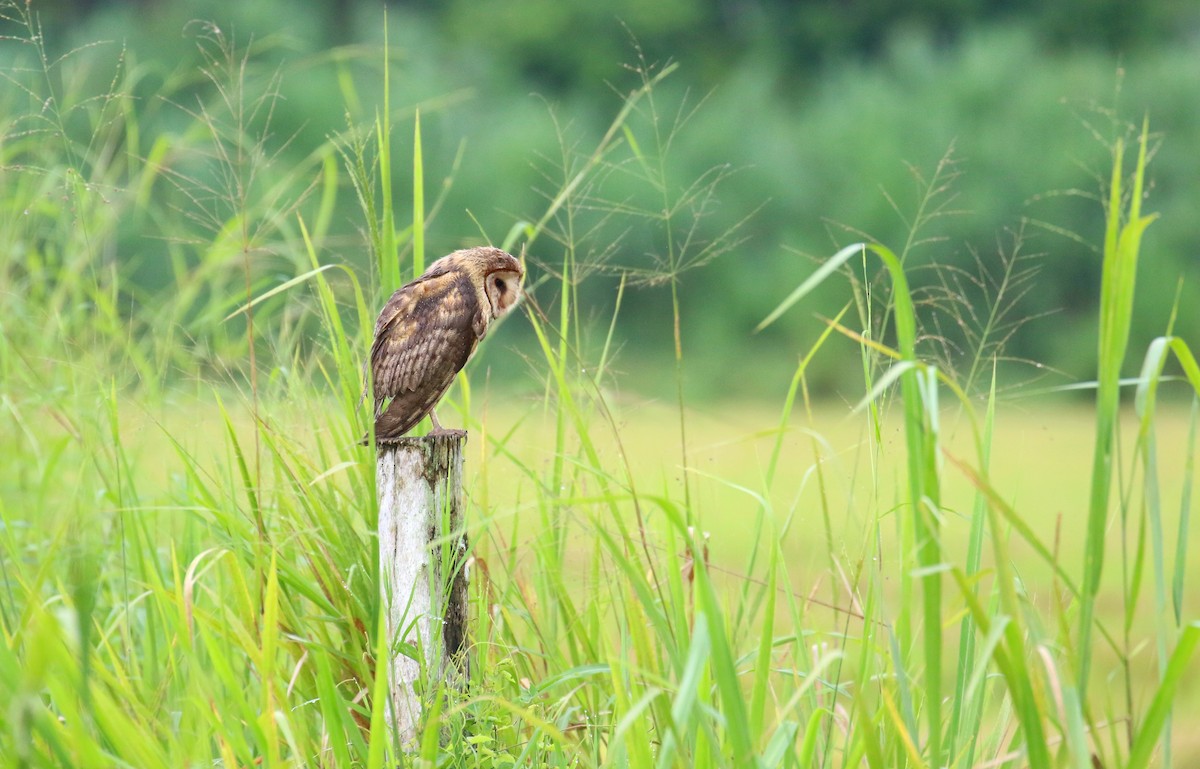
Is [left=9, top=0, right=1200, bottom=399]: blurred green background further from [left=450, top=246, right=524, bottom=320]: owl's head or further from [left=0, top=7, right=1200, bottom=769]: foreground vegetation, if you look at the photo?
[left=450, top=246, right=524, bottom=320]: owl's head

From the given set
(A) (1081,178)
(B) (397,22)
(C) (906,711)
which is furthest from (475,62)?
(C) (906,711)

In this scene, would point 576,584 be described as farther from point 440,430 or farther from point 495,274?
point 495,274

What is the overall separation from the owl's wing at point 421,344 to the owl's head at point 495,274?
0.02 m

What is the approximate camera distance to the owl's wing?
1.36 m

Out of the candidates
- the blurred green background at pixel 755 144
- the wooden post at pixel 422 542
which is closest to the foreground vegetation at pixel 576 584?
the wooden post at pixel 422 542

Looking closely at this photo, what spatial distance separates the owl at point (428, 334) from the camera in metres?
1.36

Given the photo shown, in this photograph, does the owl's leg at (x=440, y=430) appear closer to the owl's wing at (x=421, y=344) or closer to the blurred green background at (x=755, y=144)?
the owl's wing at (x=421, y=344)

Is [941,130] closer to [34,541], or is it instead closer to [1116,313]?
[34,541]

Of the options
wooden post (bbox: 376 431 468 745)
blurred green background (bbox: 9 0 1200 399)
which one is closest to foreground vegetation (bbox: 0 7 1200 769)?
wooden post (bbox: 376 431 468 745)

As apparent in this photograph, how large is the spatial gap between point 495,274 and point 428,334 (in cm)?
11

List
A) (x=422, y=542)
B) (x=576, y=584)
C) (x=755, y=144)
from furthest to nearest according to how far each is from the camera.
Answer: (x=755, y=144) < (x=576, y=584) < (x=422, y=542)

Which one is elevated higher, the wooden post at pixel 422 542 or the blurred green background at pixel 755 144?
the blurred green background at pixel 755 144

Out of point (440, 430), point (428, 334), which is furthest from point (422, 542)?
point (428, 334)

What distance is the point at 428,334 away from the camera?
1365mm
